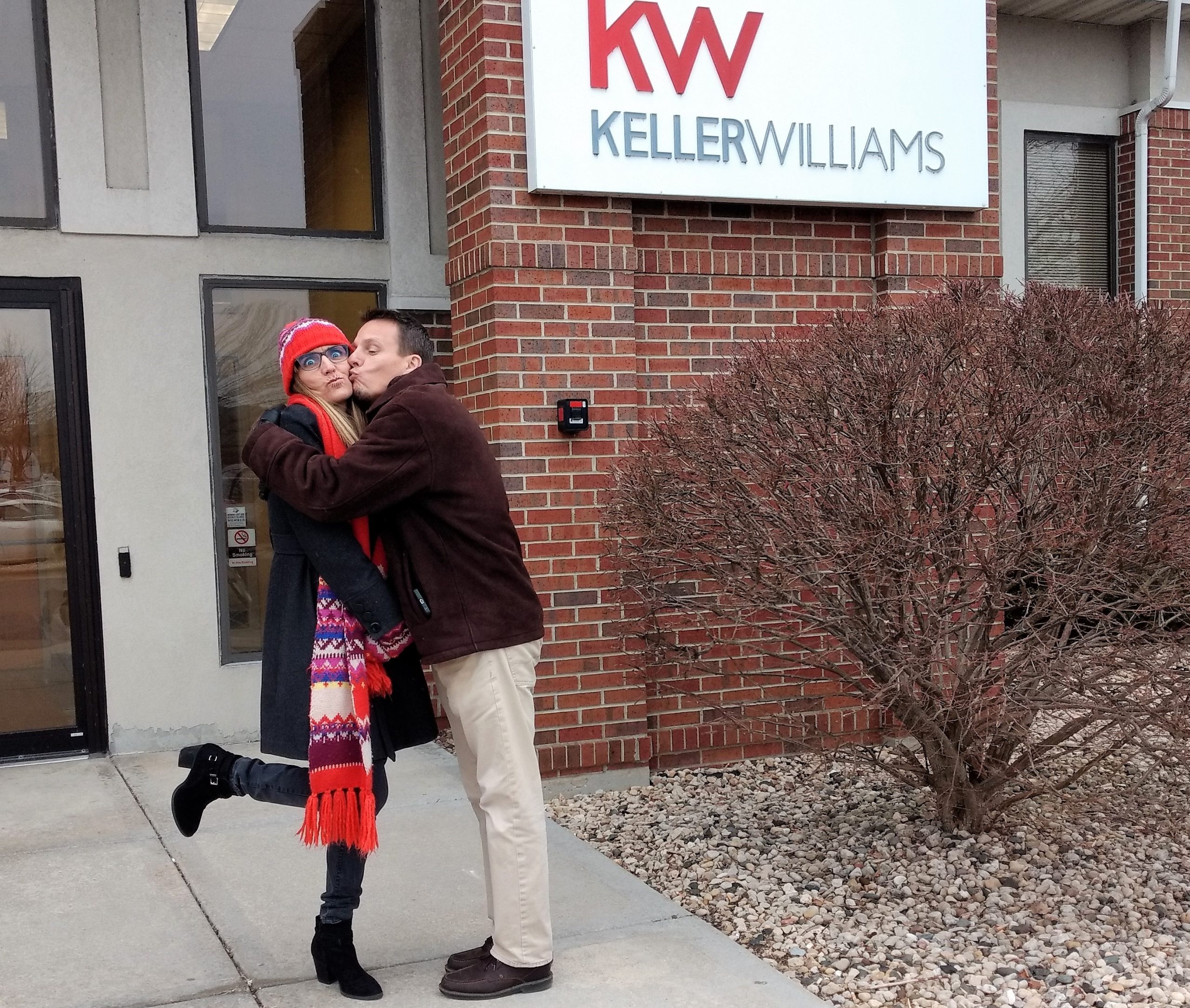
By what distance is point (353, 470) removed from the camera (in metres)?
3.20

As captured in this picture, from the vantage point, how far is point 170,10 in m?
6.20

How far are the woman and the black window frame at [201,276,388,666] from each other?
294cm

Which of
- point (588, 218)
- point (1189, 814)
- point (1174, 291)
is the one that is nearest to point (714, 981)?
point (1189, 814)

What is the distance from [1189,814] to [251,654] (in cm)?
462

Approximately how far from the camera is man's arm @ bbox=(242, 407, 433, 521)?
3207 mm

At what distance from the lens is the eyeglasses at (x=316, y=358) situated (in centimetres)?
346

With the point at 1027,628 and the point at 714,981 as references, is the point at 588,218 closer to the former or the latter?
the point at 1027,628

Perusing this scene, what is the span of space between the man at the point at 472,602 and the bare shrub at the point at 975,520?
113 cm

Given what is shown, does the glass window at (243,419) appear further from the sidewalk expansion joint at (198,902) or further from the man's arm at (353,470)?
the man's arm at (353,470)

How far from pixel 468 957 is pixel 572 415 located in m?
2.69

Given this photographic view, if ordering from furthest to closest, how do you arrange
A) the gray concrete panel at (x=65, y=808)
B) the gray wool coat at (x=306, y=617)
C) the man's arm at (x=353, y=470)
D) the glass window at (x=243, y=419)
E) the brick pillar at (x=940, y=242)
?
the glass window at (x=243, y=419)
the brick pillar at (x=940, y=242)
the gray concrete panel at (x=65, y=808)
the gray wool coat at (x=306, y=617)
the man's arm at (x=353, y=470)

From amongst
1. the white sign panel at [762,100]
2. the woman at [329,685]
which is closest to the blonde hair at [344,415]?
the woman at [329,685]

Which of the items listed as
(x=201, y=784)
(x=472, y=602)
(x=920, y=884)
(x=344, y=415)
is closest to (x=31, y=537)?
(x=201, y=784)

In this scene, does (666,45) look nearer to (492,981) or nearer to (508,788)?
(508,788)
